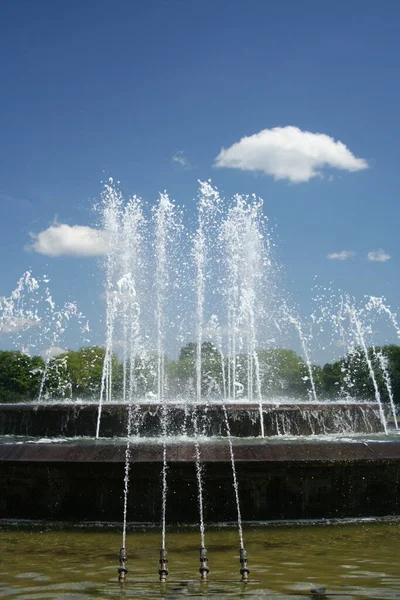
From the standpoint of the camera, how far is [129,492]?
9.30 metres

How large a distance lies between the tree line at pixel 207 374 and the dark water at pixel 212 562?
59.0 meters

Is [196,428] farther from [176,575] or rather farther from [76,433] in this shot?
[176,575]

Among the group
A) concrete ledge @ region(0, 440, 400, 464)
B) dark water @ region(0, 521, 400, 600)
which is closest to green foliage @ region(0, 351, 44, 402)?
concrete ledge @ region(0, 440, 400, 464)

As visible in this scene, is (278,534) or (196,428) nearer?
(278,534)

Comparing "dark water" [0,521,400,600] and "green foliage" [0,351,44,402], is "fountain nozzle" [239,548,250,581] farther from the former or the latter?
"green foliage" [0,351,44,402]

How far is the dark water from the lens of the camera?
18.7 feet

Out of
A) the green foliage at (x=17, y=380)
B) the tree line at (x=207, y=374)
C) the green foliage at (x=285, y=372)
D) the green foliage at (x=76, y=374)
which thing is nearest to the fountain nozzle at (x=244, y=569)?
the tree line at (x=207, y=374)

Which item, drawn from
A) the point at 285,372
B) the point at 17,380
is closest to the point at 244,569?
the point at 17,380

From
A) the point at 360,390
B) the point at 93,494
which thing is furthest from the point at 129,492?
the point at 360,390

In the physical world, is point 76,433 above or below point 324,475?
above

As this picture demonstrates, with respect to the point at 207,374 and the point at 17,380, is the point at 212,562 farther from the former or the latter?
the point at 17,380

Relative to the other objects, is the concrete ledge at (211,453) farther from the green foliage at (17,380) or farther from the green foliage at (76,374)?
the green foliage at (17,380)

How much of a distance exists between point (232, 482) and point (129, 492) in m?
1.46

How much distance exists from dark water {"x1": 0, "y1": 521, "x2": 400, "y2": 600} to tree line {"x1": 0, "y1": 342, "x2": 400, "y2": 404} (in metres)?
59.0
